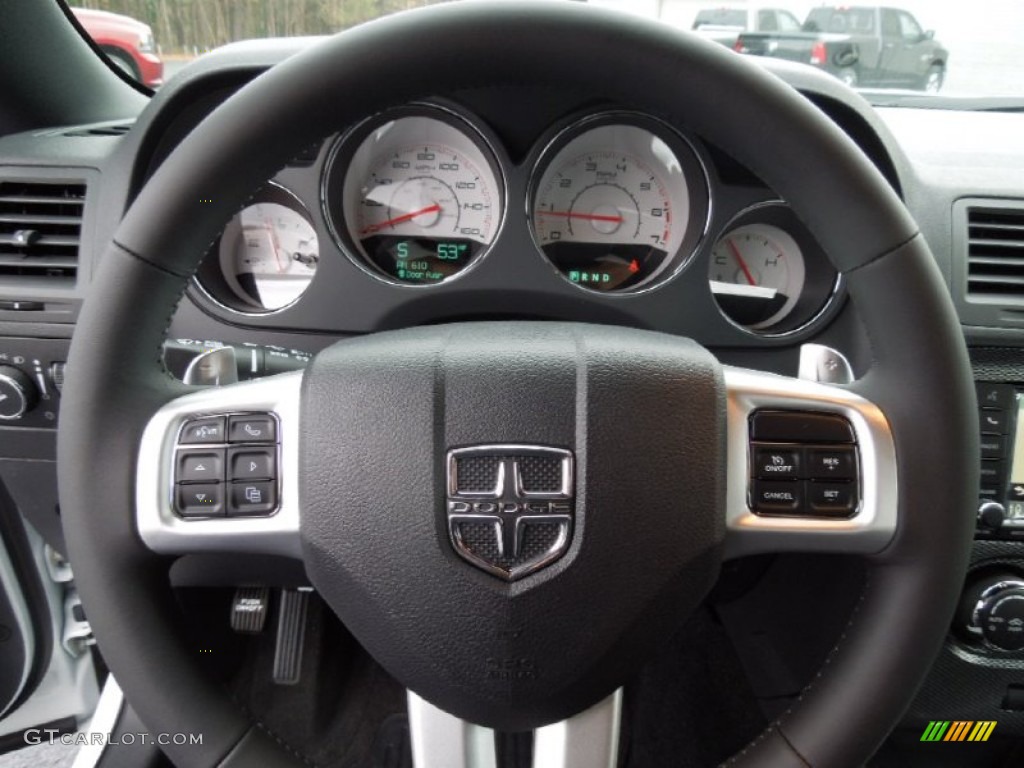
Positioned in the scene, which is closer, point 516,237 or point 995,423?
point 995,423

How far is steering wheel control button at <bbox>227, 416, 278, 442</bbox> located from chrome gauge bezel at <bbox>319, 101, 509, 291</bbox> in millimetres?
581

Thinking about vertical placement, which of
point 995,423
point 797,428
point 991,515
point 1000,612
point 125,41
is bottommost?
point 1000,612

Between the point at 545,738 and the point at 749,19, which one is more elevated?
the point at 749,19

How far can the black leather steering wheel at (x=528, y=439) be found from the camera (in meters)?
0.71

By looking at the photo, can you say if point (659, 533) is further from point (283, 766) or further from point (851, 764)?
point (283, 766)

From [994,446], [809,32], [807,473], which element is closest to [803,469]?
[807,473]

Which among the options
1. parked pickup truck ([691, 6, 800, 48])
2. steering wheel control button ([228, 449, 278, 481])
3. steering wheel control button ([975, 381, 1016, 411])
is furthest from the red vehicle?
steering wheel control button ([975, 381, 1016, 411])

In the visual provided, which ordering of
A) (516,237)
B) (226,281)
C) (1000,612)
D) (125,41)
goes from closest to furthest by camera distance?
1. (1000,612)
2. (516,237)
3. (226,281)
4. (125,41)

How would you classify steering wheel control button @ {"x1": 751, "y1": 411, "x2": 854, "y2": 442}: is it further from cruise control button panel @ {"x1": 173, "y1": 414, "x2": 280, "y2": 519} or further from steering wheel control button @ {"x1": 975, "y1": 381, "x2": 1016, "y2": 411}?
steering wheel control button @ {"x1": 975, "y1": 381, "x2": 1016, "y2": 411}

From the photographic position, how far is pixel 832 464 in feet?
2.62

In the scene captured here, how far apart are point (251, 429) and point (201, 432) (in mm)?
46

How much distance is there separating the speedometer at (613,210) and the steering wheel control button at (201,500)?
850mm

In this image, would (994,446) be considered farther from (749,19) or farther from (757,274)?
(749,19)

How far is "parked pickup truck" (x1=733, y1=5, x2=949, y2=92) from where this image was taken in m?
1.67
